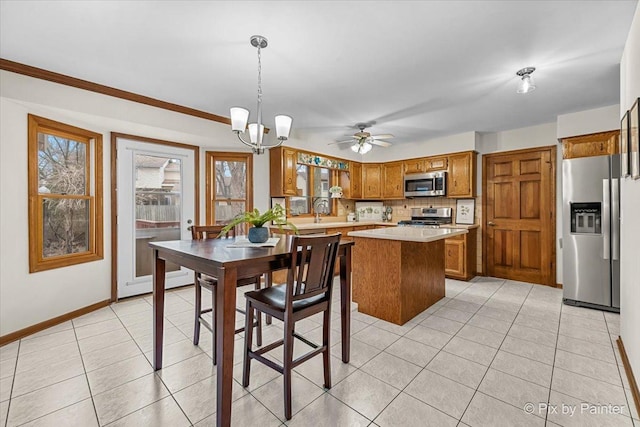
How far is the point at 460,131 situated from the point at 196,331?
462cm

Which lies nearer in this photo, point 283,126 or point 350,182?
point 283,126

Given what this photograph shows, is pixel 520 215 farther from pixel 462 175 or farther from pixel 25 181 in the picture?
pixel 25 181

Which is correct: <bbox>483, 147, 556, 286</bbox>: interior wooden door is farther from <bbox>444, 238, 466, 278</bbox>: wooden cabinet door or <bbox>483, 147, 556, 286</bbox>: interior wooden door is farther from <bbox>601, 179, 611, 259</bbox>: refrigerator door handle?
<bbox>601, 179, 611, 259</bbox>: refrigerator door handle

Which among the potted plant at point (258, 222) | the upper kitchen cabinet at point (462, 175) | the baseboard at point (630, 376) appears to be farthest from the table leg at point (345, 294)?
the upper kitchen cabinet at point (462, 175)

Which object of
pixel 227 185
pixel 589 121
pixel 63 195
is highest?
pixel 589 121

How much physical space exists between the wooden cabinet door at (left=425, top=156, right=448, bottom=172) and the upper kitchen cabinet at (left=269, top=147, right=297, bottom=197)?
94.5 inches

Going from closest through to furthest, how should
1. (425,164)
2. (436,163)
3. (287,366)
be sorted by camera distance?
(287,366) → (436,163) → (425,164)

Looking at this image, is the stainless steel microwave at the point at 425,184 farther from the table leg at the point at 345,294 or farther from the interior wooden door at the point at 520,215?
the table leg at the point at 345,294

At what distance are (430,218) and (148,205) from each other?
14.9 ft

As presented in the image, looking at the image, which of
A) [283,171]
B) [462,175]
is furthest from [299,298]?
[462,175]

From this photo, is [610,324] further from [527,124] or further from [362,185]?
[362,185]

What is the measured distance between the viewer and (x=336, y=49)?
7.47 ft

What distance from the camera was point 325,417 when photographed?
1621 millimetres

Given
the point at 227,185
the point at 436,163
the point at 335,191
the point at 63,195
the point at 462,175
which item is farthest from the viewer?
the point at 335,191
